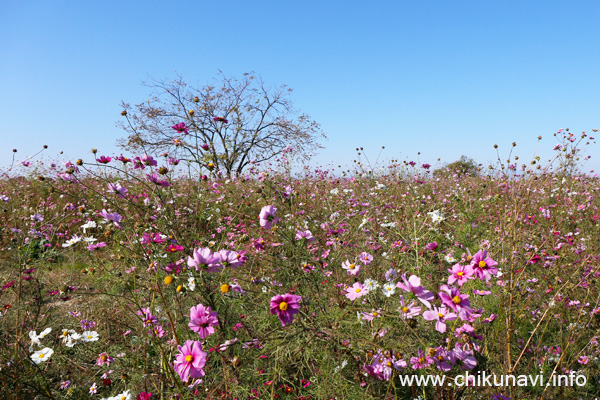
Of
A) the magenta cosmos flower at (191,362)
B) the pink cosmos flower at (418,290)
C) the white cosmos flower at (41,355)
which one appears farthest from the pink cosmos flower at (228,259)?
the white cosmos flower at (41,355)

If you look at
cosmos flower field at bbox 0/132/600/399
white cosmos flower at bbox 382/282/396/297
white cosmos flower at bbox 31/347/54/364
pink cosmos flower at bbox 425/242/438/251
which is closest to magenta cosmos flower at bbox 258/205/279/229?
cosmos flower field at bbox 0/132/600/399

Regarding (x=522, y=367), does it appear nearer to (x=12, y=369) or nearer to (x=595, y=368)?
(x=595, y=368)

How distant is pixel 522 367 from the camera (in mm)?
1687

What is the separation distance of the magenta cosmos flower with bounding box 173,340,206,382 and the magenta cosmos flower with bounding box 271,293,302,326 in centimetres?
26

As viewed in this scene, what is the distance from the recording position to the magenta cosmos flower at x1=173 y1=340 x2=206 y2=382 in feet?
3.27

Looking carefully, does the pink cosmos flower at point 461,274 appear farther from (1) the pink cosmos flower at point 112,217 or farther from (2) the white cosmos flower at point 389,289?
(1) the pink cosmos flower at point 112,217

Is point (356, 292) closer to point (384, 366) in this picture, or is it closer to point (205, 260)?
point (384, 366)

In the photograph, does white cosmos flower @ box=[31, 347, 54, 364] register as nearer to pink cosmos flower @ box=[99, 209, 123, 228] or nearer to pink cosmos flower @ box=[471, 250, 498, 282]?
pink cosmos flower @ box=[99, 209, 123, 228]

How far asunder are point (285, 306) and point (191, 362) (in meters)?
0.35

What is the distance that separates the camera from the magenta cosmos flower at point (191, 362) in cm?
100

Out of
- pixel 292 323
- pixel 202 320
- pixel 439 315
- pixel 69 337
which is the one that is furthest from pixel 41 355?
pixel 439 315

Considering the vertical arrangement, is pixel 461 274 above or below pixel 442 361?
above

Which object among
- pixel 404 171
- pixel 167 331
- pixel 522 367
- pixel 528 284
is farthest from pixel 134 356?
pixel 404 171

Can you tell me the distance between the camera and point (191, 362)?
1014mm
